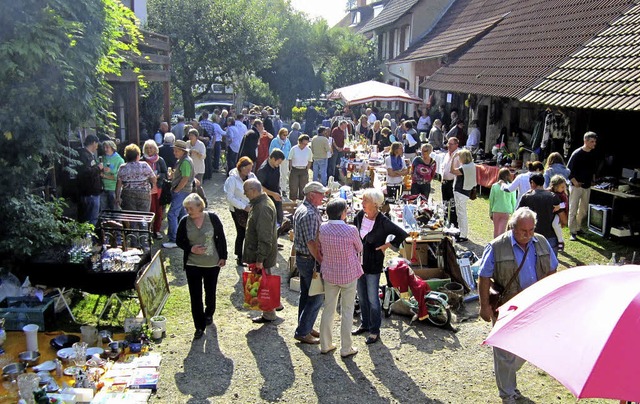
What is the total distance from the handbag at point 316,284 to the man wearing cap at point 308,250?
0.31ft

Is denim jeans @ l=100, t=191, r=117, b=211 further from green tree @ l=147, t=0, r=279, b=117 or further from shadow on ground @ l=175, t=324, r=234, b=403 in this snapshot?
green tree @ l=147, t=0, r=279, b=117

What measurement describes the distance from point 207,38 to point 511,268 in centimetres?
1965

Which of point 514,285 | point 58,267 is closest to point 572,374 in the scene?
point 514,285

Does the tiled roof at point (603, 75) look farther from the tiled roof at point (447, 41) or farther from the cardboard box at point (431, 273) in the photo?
the tiled roof at point (447, 41)

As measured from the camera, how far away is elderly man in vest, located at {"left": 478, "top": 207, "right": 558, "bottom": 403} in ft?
17.1

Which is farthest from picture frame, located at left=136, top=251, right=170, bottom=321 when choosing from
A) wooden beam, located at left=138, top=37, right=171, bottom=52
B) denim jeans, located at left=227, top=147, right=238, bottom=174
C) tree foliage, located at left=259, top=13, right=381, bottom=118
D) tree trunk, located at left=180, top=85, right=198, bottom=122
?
tree foliage, located at left=259, top=13, right=381, bottom=118

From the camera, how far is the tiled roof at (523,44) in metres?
14.1

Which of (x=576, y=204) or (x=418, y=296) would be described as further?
(x=576, y=204)

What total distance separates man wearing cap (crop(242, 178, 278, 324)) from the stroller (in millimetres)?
1494

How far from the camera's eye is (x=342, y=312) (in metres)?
6.23

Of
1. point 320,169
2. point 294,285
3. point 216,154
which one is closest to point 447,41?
point 216,154

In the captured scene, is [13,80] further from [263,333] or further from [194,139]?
[194,139]

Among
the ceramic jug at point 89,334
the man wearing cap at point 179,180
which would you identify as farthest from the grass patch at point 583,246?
the ceramic jug at point 89,334

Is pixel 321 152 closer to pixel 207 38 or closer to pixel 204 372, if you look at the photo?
pixel 204 372
